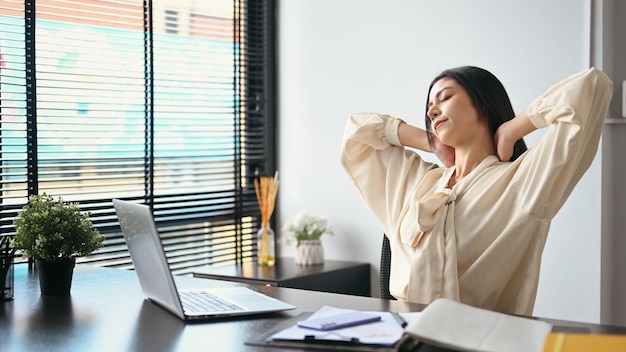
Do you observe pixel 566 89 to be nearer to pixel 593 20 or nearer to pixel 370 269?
pixel 593 20

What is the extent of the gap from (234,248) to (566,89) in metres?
2.13

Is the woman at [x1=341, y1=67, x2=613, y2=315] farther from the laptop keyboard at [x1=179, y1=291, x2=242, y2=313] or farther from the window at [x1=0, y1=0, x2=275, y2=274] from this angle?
the window at [x1=0, y1=0, x2=275, y2=274]

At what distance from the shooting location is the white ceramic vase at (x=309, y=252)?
150 inches

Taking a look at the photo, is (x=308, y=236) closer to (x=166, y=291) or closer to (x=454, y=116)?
(x=454, y=116)

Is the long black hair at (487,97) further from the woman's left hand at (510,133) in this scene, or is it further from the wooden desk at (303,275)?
the wooden desk at (303,275)

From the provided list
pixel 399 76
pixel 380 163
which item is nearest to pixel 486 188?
pixel 380 163

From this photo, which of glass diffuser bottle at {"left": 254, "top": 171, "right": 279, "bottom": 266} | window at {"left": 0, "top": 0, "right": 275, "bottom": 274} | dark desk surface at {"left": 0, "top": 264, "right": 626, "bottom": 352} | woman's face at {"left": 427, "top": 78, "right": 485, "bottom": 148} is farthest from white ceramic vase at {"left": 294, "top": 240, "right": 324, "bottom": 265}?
dark desk surface at {"left": 0, "top": 264, "right": 626, "bottom": 352}

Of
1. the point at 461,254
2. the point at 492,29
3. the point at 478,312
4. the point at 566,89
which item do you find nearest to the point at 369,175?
the point at 461,254

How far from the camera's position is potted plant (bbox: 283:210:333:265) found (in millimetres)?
3812

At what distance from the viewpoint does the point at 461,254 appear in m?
2.53

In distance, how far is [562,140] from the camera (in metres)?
2.35

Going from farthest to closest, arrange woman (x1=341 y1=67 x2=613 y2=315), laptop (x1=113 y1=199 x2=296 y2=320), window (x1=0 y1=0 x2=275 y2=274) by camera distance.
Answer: window (x1=0 y1=0 x2=275 y2=274), woman (x1=341 y1=67 x2=613 y2=315), laptop (x1=113 y1=199 x2=296 y2=320)

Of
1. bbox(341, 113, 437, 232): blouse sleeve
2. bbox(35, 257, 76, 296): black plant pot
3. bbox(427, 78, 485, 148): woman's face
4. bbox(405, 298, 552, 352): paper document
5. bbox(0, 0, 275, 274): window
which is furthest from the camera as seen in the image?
bbox(0, 0, 275, 274): window

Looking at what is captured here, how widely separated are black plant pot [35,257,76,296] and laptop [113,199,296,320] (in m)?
0.23
